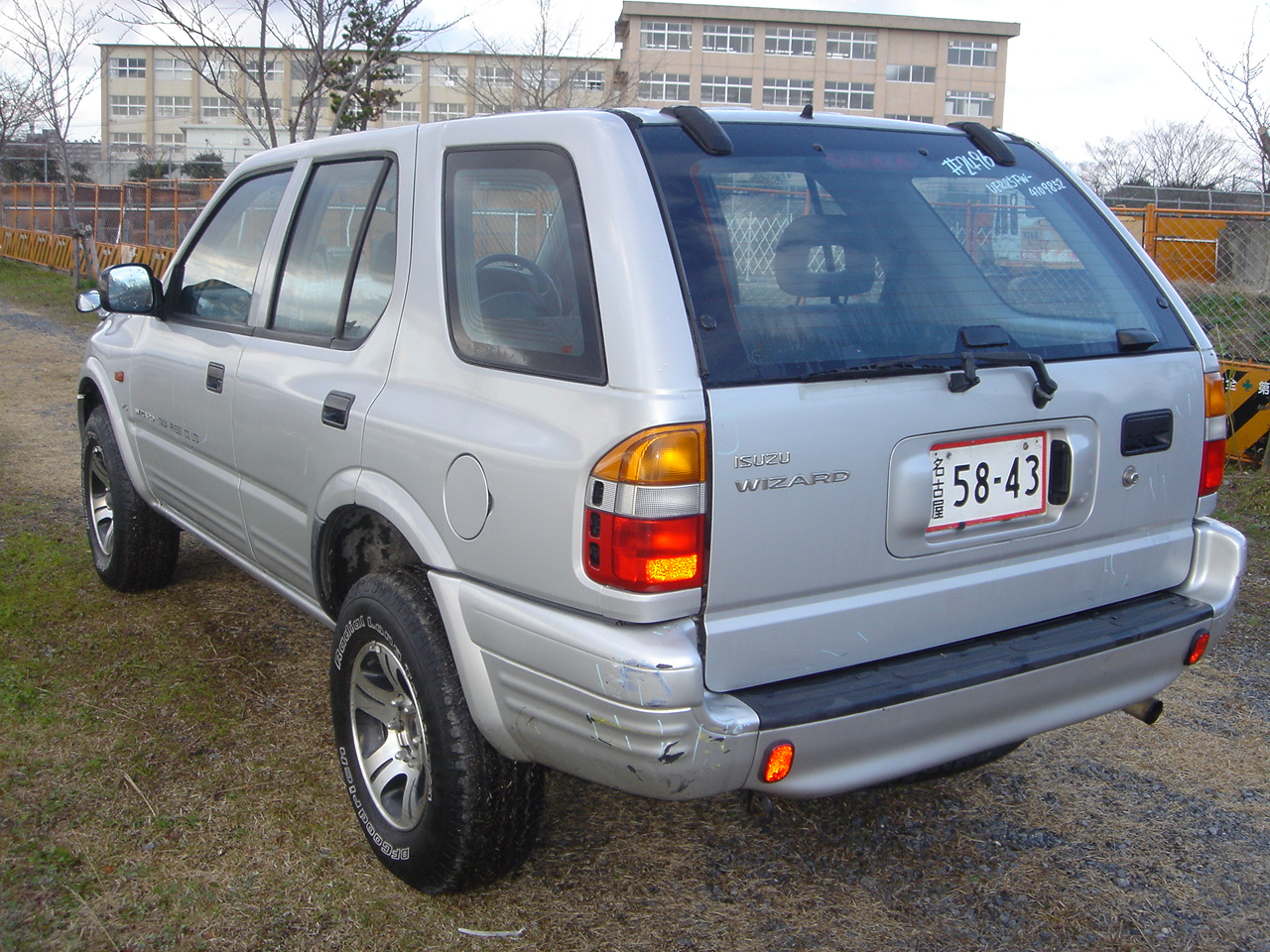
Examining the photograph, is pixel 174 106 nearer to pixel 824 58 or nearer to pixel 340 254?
pixel 824 58

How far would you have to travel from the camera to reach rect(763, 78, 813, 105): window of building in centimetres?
7460

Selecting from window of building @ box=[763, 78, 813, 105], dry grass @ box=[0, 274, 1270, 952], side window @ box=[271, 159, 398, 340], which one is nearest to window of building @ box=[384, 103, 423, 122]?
window of building @ box=[763, 78, 813, 105]

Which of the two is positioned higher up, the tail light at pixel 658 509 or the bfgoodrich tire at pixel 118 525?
the tail light at pixel 658 509

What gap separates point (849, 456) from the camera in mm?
2107

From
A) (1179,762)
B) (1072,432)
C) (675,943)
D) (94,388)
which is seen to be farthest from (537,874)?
(94,388)

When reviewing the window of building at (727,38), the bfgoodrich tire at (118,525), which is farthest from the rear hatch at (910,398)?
the window of building at (727,38)

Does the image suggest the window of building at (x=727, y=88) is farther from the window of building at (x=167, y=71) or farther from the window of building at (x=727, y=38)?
the window of building at (x=167, y=71)

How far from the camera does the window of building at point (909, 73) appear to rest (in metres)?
74.6

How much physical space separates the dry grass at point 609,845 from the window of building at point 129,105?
281ft

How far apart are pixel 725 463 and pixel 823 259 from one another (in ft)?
1.87

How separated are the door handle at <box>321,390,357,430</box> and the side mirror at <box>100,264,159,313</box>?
1.42 meters

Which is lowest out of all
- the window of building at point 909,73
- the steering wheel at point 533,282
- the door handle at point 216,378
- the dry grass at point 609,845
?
the dry grass at point 609,845

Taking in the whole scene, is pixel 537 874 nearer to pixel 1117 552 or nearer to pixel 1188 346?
pixel 1117 552

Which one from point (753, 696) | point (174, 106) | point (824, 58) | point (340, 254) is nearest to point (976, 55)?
point (824, 58)
